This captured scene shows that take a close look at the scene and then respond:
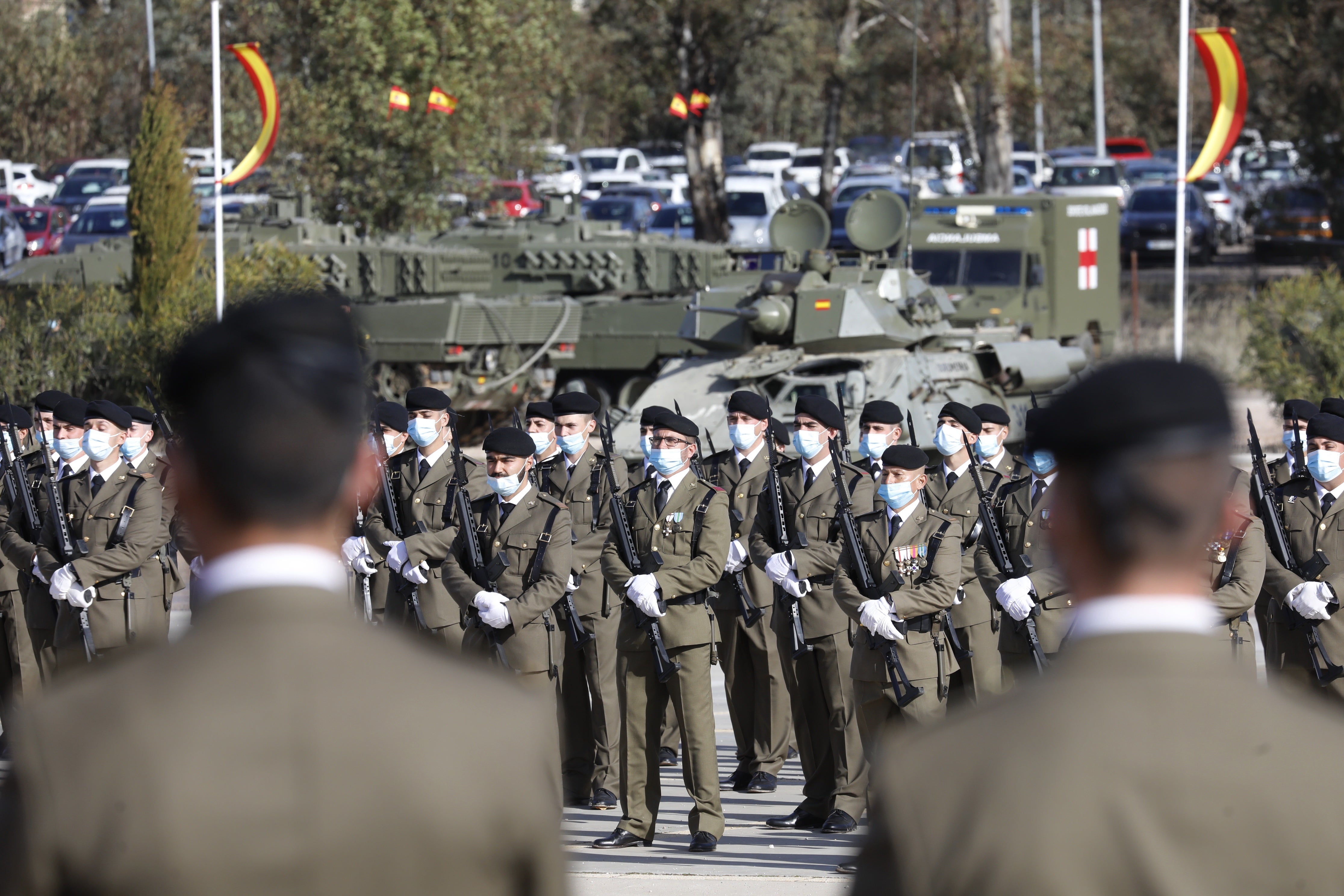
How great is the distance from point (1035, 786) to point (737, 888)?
16.4 feet

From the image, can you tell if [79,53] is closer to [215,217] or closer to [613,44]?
[613,44]

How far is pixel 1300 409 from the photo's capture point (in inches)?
334

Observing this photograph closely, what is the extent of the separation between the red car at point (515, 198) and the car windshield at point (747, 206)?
3783 millimetres

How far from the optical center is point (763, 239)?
33.1 meters

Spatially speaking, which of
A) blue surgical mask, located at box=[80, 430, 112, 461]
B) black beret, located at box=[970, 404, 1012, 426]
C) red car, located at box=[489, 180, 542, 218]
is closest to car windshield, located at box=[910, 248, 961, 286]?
red car, located at box=[489, 180, 542, 218]

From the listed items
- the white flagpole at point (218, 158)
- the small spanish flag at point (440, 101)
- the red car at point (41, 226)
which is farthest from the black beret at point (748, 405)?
the red car at point (41, 226)

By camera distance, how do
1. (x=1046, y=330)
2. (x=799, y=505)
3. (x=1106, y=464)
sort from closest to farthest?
1. (x=1106, y=464)
2. (x=799, y=505)
3. (x=1046, y=330)

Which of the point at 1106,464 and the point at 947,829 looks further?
the point at 1106,464

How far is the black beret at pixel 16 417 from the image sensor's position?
32.2 ft

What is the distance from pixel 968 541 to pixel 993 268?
1402cm

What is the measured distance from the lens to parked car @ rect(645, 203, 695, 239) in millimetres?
34375

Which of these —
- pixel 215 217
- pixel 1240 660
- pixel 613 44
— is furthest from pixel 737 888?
pixel 613 44

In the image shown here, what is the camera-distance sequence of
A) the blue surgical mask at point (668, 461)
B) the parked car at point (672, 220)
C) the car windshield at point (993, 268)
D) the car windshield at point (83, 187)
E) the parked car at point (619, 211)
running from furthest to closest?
the car windshield at point (83, 187) → the parked car at point (619, 211) → the parked car at point (672, 220) → the car windshield at point (993, 268) → the blue surgical mask at point (668, 461)

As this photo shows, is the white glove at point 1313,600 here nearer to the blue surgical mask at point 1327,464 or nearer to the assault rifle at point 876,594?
the blue surgical mask at point 1327,464
